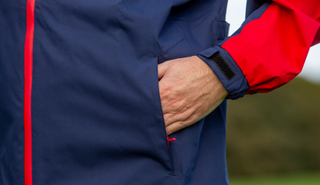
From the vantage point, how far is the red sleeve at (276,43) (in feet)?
3.56

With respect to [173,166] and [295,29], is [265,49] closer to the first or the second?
[295,29]

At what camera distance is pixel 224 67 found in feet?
3.59

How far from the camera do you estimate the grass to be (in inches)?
385

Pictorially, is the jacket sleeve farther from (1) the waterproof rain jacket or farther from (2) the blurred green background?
(2) the blurred green background

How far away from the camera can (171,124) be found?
106cm

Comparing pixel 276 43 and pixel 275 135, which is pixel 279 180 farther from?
pixel 276 43

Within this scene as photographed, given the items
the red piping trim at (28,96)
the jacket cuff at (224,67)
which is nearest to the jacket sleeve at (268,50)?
the jacket cuff at (224,67)

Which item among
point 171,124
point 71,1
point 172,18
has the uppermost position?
point 71,1

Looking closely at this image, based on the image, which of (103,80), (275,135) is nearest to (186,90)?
(103,80)

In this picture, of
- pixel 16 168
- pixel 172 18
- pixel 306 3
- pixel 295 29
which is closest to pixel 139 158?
pixel 16 168

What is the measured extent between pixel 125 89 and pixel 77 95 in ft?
0.58

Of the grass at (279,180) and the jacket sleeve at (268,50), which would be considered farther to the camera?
the grass at (279,180)

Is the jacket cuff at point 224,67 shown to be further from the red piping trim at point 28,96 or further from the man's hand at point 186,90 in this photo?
the red piping trim at point 28,96

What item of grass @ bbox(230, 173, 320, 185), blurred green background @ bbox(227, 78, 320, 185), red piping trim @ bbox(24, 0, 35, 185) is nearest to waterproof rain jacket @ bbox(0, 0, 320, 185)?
red piping trim @ bbox(24, 0, 35, 185)
